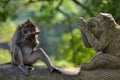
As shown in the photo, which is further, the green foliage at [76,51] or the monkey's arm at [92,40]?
the green foliage at [76,51]

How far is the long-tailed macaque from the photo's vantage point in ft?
37.0

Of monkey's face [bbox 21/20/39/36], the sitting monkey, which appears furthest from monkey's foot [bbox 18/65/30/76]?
the sitting monkey

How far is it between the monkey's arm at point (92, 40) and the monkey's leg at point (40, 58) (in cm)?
114

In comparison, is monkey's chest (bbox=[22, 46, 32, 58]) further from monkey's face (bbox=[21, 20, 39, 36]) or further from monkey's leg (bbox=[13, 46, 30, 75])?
monkey's face (bbox=[21, 20, 39, 36])

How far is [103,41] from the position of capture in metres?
11.6

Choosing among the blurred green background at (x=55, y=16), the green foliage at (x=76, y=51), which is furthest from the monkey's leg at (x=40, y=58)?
the green foliage at (x=76, y=51)

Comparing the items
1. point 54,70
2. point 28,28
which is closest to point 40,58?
point 54,70

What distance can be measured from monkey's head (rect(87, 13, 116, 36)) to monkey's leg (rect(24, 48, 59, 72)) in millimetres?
1390

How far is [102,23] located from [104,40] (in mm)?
405

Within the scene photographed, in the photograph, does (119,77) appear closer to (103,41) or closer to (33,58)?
(103,41)

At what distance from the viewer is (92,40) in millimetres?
11734

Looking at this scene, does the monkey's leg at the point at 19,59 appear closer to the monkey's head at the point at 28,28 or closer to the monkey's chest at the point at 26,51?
the monkey's chest at the point at 26,51

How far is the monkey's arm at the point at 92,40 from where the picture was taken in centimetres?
1161

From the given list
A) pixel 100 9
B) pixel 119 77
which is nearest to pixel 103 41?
pixel 119 77
